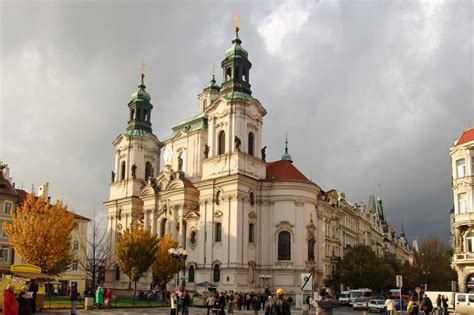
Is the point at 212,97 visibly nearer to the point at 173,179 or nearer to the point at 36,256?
the point at 173,179

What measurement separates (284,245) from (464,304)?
22.6 meters

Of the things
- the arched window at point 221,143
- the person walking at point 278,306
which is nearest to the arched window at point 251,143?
the arched window at point 221,143

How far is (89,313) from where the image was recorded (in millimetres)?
31906

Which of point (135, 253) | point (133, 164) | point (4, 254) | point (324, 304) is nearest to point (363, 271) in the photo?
point (135, 253)

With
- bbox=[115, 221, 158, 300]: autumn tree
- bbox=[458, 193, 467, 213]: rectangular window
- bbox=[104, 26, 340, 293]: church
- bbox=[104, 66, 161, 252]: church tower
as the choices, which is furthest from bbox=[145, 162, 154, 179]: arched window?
bbox=[458, 193, 467, 213]: rectangular window

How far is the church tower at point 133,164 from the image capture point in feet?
236

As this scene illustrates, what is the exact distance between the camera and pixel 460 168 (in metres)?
50.2

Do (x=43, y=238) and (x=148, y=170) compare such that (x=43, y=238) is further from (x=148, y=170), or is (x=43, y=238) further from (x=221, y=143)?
(x=148, y=170)

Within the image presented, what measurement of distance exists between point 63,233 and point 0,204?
1647cm

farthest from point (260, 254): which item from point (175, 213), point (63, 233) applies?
point (63, 233)

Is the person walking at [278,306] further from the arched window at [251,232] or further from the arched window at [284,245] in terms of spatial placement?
the arched window at [284,245]

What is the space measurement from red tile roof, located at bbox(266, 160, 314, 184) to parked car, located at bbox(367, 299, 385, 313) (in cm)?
1629

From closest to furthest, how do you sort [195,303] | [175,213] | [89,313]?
1. [89,313]
2. [195,303]
3. [175,213]

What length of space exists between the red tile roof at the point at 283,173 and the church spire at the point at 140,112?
69.9 ft
